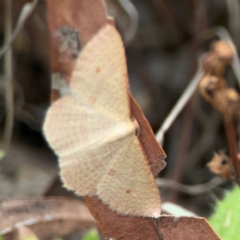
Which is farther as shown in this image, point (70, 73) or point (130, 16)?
point (130, 16)

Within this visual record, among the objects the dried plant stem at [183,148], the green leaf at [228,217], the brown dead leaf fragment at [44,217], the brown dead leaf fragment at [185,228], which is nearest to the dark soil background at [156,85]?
the dried plant stem at [183,148]

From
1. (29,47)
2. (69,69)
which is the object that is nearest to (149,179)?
(69,69)

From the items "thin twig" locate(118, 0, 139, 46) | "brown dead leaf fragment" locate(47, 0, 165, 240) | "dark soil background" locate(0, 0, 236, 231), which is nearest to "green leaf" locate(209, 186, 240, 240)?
"brown dead leaf fragment" locate(47, 0, 165, 240)

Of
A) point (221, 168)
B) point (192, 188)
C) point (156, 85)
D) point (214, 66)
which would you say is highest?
point (214, 66)

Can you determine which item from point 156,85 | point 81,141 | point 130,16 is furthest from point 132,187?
point 156,85

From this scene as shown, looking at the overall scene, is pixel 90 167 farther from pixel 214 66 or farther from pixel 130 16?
pixel 130 16

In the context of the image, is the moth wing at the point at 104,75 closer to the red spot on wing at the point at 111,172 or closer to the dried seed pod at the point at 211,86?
the red spot on wing at the point at 111,172
